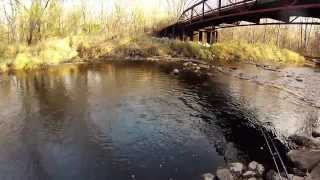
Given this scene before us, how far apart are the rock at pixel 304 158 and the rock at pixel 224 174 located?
269 centimetres

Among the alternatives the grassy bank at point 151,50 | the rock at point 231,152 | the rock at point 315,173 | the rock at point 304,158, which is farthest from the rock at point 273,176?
the grassy bank at point 151,50

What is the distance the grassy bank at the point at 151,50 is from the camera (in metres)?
39.8

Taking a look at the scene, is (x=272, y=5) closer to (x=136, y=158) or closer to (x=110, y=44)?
(x=136, y=158)

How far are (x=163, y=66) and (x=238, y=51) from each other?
480 inches

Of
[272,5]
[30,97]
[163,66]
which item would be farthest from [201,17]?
[30,97]

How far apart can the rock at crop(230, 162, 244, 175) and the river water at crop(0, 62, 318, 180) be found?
1.51 feet

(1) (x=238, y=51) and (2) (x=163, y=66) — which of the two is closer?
(2) (x=163, y=66)

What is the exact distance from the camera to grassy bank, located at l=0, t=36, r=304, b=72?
39750 millimetres

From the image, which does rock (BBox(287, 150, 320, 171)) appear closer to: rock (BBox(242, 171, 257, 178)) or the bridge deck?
rock (BBox(242, 171, 257, 178))

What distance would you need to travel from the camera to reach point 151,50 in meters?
45.4

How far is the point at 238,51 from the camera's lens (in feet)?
143

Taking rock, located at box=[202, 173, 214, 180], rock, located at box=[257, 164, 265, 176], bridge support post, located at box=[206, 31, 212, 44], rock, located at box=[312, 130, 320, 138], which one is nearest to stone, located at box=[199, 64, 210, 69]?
bridge support post, located at box=[206, 31, 212, 44]

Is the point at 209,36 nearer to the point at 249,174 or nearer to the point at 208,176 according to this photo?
the point at 249,174

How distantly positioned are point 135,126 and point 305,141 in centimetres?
756
